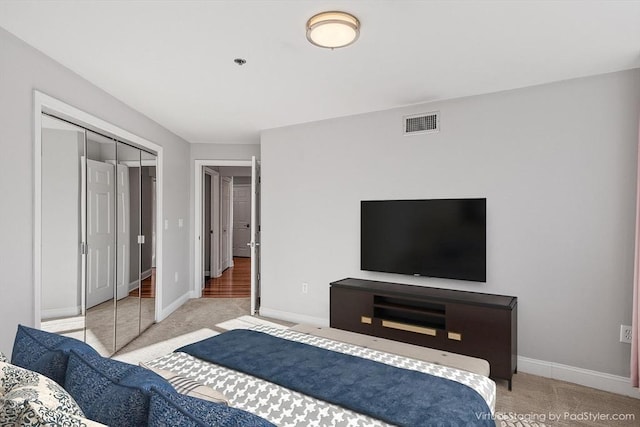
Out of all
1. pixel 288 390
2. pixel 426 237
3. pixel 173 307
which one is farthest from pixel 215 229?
pixel 288 390

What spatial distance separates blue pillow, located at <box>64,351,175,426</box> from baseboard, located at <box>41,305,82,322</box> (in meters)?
1.81

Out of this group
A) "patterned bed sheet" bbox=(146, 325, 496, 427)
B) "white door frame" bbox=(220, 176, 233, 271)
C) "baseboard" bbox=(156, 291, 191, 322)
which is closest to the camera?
"patterned bed sheet" bbox=(146, 325, 496, 427)

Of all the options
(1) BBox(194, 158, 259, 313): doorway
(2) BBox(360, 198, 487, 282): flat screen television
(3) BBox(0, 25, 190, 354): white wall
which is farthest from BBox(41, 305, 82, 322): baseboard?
(2) BBox(360, 198, 487, 282): flat screen television

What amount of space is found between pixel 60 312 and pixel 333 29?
2.73 metres

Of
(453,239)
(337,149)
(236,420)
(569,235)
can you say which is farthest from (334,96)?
(236,420)

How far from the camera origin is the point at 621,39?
7.54 ft

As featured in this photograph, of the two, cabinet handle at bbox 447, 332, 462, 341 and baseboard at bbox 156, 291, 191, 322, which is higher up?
cabinet handle at bbox 447, 332, 462, 341

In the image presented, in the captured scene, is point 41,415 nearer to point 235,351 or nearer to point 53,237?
point 235,351

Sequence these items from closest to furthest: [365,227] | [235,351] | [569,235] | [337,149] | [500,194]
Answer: [235,351], [569,235], [500,194], [365,227], [337,149]

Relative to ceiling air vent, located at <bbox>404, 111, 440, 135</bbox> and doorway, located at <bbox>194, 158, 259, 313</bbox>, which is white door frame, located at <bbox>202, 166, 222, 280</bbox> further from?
ceiling air vent, located at <bbox>404, 111, 440, 135</bbox>

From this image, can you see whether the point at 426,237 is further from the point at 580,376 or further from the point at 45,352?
the point at 45,352

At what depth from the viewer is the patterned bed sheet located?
136 cm

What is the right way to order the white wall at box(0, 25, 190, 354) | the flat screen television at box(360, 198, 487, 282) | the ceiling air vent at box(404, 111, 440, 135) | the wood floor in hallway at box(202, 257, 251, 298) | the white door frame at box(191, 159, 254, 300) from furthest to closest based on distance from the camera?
the wood floor in hallway at box(202, 257, 251, 298) < the white door frame at box(191, 159, 254, 300) < the ceiling air vent at box(404, 111, 440, 135) < the flat screen television at box(360, 198, 487, 282) < the white wall at box(0, 25, 190, 354)

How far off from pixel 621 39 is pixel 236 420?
2997mm
